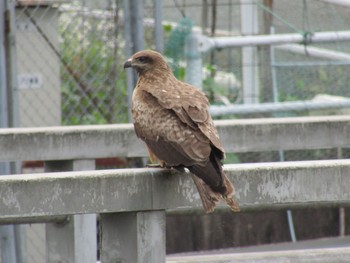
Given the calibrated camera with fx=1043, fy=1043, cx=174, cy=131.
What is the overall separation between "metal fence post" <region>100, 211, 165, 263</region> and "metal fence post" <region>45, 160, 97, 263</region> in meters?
1.08

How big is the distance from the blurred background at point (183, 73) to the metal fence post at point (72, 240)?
163 cm

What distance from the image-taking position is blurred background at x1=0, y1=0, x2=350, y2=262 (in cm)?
768

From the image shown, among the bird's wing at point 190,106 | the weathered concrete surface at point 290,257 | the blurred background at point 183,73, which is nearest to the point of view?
the weathered concrete surface at point 290,257

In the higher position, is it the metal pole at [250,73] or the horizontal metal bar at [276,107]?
the metal pole at [250,73]

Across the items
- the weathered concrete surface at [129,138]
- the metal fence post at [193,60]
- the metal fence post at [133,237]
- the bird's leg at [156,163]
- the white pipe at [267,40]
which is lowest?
the metal fence post at [133,237]

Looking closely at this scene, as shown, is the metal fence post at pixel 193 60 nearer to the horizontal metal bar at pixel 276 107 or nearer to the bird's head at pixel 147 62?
the horizontal metal bar at pixel 276 107

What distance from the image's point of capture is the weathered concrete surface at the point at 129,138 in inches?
218

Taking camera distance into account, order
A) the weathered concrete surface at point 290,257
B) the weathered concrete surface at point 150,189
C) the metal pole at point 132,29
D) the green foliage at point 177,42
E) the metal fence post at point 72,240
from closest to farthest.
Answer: the weathered concrete surface at point 150,189 < the weathered concrete surface at point 290,257 < the metal fence post at point 72,240 < the metal pole at point 132,29 < the green foliage at point 177,42

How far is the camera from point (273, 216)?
8359 mm

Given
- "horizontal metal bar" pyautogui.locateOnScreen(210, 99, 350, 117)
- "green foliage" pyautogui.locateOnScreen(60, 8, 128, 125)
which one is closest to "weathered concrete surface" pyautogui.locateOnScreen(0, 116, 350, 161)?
"horizontal metal bar" pyautogui.locateOnScreen(210, 99, 350, 117)

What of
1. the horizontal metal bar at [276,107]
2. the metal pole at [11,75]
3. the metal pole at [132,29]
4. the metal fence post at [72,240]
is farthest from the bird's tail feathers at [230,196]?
the horizontal metal bar at [276,107]

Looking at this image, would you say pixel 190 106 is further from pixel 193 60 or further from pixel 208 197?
pixel 193 60

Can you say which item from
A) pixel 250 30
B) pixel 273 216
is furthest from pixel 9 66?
pixel 250 30

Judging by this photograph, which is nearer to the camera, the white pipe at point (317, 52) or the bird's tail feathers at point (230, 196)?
the bird's tail feathers at point (230, 196)
